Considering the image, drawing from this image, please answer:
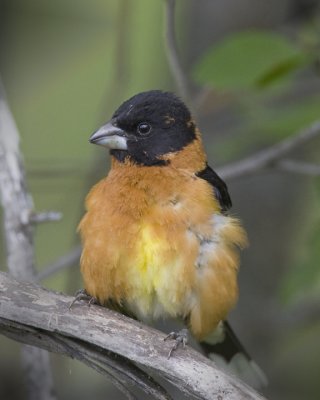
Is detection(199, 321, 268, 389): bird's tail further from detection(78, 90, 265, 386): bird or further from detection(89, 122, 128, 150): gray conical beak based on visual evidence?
detection(89, 122, 128, 150): gray conical beak

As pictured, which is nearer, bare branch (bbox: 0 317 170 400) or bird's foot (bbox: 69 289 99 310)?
bare branch (bbox: 0 317 170 400)

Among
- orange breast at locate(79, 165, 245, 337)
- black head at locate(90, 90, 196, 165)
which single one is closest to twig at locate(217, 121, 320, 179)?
black head at locate(90, 90, 196, 165)

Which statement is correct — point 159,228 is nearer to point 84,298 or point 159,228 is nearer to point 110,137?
point 84,298

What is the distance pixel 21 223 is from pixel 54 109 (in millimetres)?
4796

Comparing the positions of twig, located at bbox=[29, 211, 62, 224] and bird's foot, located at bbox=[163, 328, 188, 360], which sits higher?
twig, located at bbox=[29, 211, 62, 224]

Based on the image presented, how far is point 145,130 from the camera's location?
220 inches

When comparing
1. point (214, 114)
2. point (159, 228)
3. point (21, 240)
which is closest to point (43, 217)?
point (21, 240)

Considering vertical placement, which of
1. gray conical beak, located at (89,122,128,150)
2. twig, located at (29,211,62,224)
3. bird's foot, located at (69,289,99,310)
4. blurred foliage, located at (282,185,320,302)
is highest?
gray conical beak, located at (89,122,128,150)

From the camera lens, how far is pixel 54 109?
32.2 ft

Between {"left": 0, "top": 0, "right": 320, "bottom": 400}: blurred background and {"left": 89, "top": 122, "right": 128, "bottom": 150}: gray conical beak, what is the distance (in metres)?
0.63

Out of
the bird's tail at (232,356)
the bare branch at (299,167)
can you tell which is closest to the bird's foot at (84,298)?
the bird's tail at (232,356)

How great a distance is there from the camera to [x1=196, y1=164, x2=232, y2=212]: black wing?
5508 mm

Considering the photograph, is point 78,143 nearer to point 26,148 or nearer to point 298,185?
point 26,148

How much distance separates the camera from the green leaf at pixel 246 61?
5598 mm
